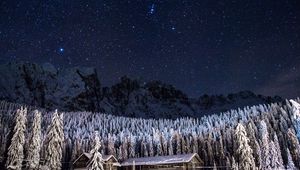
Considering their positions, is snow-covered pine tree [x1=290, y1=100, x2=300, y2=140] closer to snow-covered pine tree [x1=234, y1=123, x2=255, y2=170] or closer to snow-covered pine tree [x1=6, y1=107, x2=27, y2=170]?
snow-covered pine tree [x1=234, y1=123, x2=255, y2=170]

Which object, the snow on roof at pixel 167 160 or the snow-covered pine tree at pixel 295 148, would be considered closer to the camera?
the snow on roof at pixel 167 160

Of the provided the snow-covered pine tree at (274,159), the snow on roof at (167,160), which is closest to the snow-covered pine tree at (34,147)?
the snow on roof at (167,160)

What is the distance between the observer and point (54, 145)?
49094 mm

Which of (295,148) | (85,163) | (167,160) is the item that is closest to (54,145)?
(85,163)

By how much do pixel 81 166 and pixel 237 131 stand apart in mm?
48194

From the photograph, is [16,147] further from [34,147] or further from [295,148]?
[295,148]

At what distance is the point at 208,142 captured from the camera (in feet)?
383

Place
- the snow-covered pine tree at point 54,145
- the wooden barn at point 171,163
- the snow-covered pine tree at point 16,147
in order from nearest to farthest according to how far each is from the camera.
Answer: the snow-covered pine tree at point 54,145
the snow-covered pine tree at point 16,147
the wooden barn at point 171,163

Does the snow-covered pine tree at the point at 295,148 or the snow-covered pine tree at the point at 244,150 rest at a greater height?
the snow-covered pine tree at the point at 295,148

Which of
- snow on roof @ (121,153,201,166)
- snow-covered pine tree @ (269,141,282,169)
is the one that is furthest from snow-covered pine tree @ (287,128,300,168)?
snow on roof @ (121,153,201,166)

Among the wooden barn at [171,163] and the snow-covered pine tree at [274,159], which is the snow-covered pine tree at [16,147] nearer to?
the wooden barn at [171,163]

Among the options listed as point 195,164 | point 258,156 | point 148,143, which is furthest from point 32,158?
point 148,143

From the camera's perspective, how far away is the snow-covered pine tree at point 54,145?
48750 mm

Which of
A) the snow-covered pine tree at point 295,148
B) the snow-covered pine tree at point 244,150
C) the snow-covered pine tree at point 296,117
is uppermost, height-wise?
the snow-covered pine tree at point 296,117
